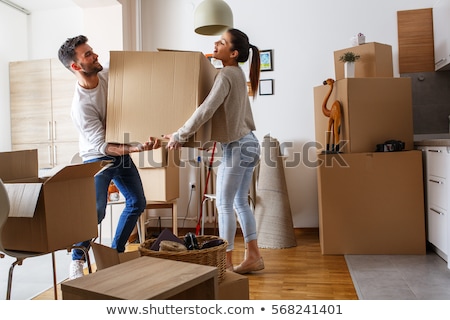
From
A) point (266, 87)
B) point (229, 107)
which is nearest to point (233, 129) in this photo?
point (229, 107)

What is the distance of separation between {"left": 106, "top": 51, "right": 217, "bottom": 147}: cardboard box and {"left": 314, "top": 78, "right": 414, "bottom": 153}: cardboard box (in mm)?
1569

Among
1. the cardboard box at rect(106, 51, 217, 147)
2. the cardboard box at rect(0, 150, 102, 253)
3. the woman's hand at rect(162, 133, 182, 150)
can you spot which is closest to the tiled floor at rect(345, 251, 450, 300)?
the woman's hand at rect(162, 133, 182, 150)

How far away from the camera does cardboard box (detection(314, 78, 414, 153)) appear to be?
10.2 feet

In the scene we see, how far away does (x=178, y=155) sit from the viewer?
3869 millimetres

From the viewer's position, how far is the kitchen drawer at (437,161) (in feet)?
8.82

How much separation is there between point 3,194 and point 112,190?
2.14 metres

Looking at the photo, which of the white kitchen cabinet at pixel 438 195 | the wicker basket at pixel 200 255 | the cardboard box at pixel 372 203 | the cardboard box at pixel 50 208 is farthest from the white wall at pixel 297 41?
the wicker basket at pixel 200 255

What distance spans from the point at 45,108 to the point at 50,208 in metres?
3.26

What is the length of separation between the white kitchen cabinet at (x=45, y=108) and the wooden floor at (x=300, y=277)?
225 cm

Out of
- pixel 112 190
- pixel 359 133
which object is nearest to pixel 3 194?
pixel 112 190

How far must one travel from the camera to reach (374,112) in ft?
10.3

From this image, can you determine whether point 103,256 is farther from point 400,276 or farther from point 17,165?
point 400,276

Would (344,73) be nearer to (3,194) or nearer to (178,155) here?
(178,155)

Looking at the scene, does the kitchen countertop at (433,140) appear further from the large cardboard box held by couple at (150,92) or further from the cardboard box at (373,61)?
the large cardboard box held by couple at (150,92)
